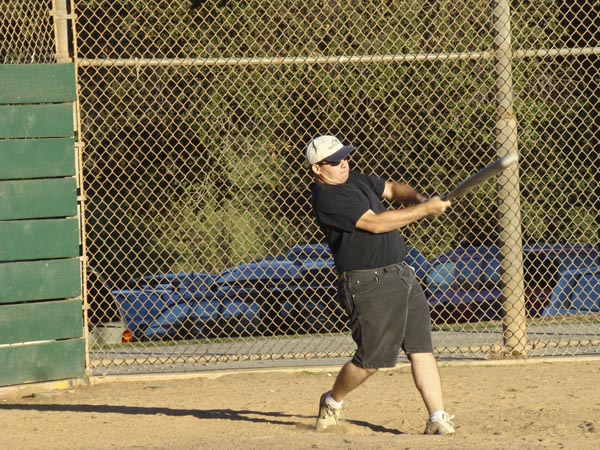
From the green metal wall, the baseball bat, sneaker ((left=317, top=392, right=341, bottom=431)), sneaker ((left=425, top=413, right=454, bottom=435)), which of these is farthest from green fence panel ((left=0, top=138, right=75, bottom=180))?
sneaker ((left=425, top=413, right=454, bottom=435))

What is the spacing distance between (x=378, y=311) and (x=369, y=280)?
164 millimetres

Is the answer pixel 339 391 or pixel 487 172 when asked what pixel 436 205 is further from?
pixel 339 391

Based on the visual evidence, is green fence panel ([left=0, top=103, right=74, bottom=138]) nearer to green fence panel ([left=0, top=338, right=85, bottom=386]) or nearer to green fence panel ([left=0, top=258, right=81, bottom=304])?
green fence panel ([left=0, top=258, right=81, bottom=304])

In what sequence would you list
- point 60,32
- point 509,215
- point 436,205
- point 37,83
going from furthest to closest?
point 509,215 < point 60,32 < point 37,83 < point 436,205

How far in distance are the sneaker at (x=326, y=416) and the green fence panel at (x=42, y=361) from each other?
2.34 metres

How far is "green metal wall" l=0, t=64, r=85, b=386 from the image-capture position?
23.4 ft

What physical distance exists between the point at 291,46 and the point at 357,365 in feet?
23.8

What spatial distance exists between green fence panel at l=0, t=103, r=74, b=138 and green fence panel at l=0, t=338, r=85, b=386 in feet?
4.68

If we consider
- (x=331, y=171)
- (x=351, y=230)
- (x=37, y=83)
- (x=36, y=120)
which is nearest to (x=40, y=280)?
(x=36, y=120)

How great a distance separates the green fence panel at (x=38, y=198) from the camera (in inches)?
280

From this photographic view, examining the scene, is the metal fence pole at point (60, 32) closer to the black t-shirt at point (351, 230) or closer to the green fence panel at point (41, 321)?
the green fence panel at point (41, 321)

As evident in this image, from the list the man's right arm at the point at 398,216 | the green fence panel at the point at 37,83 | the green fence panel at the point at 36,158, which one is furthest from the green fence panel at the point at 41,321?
the man's right arm at the point at 398,216

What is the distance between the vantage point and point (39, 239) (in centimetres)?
720

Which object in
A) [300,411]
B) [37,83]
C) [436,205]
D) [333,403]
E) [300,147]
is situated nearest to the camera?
[436,205]
